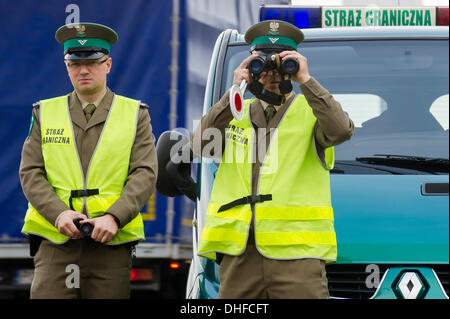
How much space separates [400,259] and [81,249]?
1.42 m

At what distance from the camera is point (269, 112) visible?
372cm

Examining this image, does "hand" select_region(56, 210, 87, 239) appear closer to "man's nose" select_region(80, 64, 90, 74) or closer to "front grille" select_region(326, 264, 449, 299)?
"man's nose" select_region(80, 64, 90, 74)

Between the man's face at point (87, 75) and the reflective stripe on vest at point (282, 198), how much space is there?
77cm

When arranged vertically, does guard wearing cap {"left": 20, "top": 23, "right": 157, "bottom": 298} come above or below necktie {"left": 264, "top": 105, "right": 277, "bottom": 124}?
below

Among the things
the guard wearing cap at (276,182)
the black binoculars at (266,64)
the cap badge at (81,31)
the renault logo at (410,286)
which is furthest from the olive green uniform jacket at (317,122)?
the cap badge at (81,31)

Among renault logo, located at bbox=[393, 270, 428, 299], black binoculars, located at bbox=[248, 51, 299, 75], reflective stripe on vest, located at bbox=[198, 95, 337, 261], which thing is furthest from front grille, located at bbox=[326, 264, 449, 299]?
black binoculars, located at bbox=[248, 51, 299, 75]

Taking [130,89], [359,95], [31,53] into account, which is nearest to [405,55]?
[359,95]

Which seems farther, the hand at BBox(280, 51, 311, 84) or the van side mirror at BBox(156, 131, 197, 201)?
the van side mirror at BBox(156, 131, 197, 201)

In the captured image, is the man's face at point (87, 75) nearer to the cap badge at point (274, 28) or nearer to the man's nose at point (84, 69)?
the man's nose at point (84, 69)

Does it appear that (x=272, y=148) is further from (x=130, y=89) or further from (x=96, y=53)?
(x=130, y=89)

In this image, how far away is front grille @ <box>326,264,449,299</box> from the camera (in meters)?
3.84

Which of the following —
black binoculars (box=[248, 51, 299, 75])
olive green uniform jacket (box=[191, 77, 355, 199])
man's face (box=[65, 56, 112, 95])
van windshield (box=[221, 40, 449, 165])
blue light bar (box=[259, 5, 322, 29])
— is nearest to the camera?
olive green uniform jacket (box=[191, 77, 355, 199])

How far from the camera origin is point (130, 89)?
7133 millimetres

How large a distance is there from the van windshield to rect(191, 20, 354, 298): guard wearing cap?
733 millimetres
